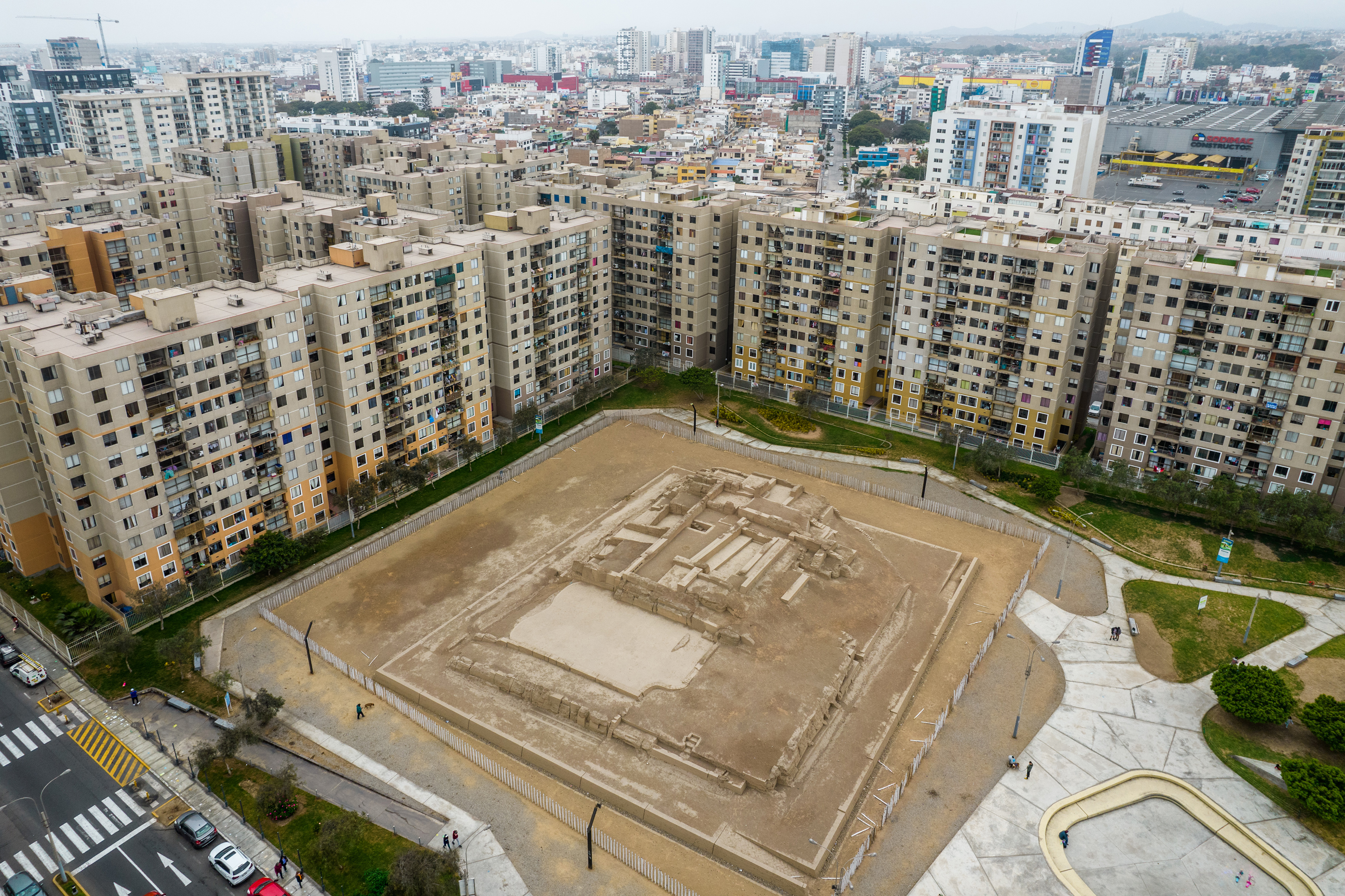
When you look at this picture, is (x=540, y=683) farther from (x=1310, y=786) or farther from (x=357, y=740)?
(x=1310, y=786)

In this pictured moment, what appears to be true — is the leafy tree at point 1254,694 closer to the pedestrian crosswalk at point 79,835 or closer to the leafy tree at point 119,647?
the pedestrian crosswalk at point 79,835

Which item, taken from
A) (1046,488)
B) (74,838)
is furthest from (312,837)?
(1046,488)

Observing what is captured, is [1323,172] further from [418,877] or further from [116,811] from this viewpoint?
[116,811]

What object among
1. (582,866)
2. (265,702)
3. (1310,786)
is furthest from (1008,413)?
(265,702)

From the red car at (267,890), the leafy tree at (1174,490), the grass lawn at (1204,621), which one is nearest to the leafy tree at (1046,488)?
the leafy tree at (1174,490)

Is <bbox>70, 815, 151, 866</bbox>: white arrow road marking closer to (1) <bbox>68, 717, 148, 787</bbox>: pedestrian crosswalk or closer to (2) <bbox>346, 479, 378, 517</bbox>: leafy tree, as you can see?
(1) <bbox>68, 717, 148, 787</bbox>: pedestrian crosswalk

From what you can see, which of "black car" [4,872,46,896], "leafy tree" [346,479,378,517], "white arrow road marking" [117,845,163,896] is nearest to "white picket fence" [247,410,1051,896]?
"leafy tree" [346,479,378,517]
